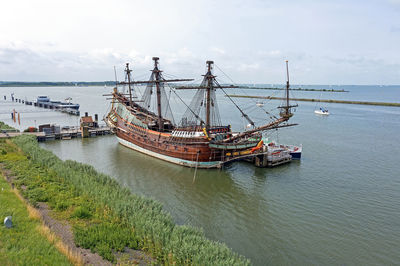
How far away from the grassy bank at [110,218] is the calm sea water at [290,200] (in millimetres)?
3538

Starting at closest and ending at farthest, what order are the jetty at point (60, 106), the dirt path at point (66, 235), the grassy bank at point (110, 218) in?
1. the dirt path at point (66, 235)
2. the grassy bank at point (110, 218)
3. the jetty at point (60, 106)

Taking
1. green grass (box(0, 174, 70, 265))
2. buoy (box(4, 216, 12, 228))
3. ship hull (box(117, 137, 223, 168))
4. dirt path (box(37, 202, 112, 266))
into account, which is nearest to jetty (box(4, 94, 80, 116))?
ship hull (box(117, 137, 223, 168))

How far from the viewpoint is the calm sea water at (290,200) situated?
15750mm

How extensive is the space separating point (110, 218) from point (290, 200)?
49.4 ft

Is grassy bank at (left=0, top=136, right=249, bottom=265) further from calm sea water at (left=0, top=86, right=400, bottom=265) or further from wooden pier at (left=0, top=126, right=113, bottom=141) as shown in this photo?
wooden pier at (left=0, top=126, right=113, bottom=141)

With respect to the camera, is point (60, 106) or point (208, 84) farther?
point (60, 106)

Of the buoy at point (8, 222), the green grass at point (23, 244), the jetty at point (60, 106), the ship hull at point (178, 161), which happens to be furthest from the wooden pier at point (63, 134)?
the jetty at point (60, 106)

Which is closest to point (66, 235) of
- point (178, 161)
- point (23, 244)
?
point (23, 244)

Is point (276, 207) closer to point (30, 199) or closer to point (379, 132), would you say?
point (30, 199)

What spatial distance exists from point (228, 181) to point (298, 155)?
480 inches

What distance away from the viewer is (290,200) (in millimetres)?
22172

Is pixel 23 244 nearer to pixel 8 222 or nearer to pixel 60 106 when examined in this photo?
pixel 8 222

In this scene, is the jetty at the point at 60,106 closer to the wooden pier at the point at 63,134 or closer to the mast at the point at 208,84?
the wooden pier at the point at 63,134

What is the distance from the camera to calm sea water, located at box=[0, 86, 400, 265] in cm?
1575
